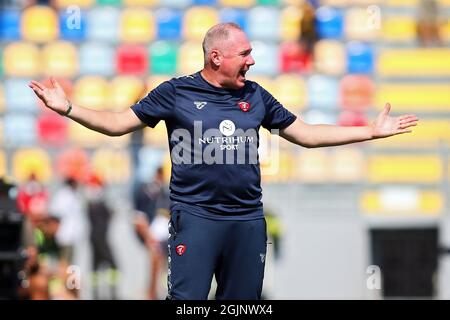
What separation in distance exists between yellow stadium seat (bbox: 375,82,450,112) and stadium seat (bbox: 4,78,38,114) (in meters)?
4.43

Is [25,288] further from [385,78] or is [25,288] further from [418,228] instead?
[385,78]

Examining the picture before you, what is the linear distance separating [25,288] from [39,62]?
713cm

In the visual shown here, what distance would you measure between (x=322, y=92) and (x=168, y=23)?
2223mm

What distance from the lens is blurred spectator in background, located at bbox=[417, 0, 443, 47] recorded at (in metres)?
15.5

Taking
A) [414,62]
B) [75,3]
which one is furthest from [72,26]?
[414,62]

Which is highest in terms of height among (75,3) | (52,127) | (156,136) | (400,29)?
(75,3)

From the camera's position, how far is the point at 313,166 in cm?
1409

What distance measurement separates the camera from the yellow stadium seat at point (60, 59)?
1539cm

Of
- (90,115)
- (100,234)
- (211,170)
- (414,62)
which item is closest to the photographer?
(211,170)

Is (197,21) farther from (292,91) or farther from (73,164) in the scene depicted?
(73,164)

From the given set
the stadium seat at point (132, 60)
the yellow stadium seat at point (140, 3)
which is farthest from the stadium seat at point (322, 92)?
the yellow stadium seat at point (140, 3)

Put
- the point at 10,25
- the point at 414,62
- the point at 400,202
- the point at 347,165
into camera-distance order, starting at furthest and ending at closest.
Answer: the point at 414,62 → the point at 10,25 → the point at 400,202 → the point at 347,165

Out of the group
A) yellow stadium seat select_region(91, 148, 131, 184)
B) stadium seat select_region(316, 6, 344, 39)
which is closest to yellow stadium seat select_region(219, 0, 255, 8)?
stadium seat select_region(316, 6, 344, 39)

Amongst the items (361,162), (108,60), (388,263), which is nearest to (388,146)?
(361,162)
